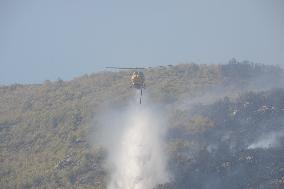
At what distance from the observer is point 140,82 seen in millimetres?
194750
